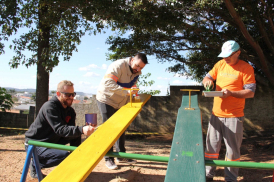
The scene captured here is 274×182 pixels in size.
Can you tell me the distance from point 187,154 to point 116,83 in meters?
1.91

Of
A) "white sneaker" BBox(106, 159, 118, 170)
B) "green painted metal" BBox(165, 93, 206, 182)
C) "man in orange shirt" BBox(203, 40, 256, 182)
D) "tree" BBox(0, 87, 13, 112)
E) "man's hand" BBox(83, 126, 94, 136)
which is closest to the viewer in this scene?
"green painted metal" BBox(165, 93, 206, 182)

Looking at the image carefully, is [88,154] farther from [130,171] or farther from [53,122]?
[130,171]

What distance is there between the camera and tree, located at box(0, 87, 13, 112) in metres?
8.04

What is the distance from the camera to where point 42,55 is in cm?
589

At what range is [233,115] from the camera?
2.83 metres

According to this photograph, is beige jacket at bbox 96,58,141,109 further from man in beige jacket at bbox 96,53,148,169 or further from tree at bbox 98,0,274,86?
tree at bbox 98,0,274,86

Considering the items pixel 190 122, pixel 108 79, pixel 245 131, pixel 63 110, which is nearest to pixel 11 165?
pixel 63 110

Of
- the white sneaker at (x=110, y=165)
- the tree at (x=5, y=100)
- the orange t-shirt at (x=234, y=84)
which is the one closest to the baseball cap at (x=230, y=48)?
the orange t-shirt at (x=234, y=84)

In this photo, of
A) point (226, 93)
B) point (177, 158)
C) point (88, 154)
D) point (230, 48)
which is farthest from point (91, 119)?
point (230, 48)

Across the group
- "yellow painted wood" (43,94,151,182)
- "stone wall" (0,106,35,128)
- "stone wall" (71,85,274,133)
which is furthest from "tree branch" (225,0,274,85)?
"stone wall" (0,106,35,128)

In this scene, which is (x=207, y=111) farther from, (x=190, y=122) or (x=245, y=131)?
(x=190, y=122)

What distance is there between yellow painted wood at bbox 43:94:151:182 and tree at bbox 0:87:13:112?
22.9 feet

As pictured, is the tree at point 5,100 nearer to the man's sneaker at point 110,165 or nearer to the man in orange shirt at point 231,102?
the man's sneaker at point 110,165

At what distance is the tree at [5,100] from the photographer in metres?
8.04
